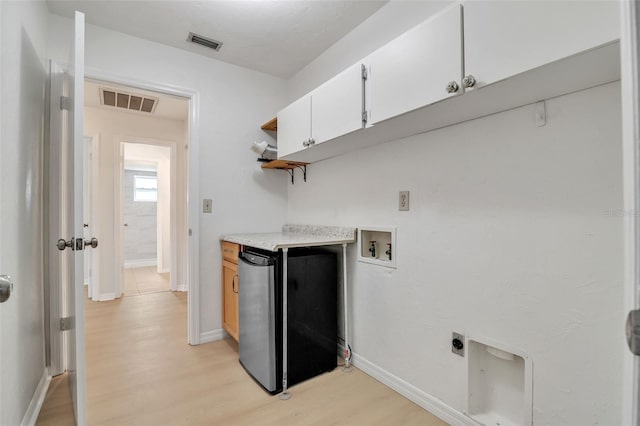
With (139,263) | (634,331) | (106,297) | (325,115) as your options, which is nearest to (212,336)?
(325,115)

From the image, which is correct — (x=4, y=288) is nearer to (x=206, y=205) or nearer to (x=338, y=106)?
(x=338, y=106)

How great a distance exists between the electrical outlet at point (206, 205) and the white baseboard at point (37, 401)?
143 cm

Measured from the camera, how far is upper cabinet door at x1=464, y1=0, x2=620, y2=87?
842mm

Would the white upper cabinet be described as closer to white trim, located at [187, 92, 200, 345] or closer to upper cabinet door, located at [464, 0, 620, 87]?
upper cabinet door, located at [464, 0, 620, 87]

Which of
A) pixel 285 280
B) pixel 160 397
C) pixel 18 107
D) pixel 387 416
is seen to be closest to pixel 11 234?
pixel 18 107

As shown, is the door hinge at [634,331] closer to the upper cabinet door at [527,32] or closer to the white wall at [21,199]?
the upper cabinet door at [527,32]

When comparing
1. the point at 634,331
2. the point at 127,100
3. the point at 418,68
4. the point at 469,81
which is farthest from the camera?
the point at 127,100

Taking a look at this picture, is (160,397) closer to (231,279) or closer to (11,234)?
(231,279)

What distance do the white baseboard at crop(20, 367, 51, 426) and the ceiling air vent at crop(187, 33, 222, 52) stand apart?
8.08 feet

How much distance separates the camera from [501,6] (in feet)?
3.41

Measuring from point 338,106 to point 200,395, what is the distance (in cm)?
187

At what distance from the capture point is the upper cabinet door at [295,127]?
6.75ft

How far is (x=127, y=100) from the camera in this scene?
3.45 m

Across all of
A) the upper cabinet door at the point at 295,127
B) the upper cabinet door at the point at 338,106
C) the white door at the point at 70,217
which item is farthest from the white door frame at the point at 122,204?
the upper cabinet door at the point at 338,106
